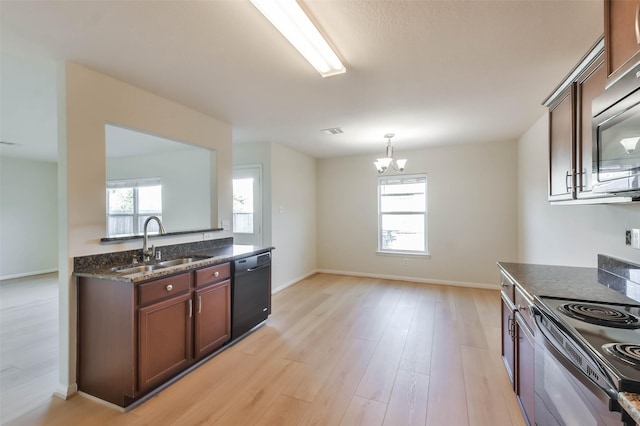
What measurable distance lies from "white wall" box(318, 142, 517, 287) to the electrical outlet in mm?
3047

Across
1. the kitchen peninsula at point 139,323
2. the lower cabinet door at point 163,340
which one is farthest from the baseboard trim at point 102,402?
the lower cabinet door at point 163,340

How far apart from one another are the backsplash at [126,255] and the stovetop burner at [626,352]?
3.06 m

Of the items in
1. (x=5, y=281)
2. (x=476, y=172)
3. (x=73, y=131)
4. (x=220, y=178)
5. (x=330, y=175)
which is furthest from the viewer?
(x=330, y=175)

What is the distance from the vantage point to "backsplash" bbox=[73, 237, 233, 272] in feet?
6.98

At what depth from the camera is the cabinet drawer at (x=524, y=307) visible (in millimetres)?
1581

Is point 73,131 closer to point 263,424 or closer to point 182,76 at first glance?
point 182,76

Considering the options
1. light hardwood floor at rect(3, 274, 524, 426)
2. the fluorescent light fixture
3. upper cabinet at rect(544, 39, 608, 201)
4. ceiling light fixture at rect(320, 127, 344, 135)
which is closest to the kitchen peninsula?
light hardwood floor at rect(3, 274, 524, 426)

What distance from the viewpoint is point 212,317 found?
99.9 inches

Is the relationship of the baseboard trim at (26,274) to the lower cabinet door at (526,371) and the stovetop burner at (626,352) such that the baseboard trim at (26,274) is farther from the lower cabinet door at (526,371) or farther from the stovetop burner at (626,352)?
the stovetop burner at (626,352)

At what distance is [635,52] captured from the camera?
3.61 ft

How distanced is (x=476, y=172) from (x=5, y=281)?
30.2 ft

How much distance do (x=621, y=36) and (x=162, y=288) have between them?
3.02 metres

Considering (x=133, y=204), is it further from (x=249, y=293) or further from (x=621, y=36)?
(x=621, y=36)

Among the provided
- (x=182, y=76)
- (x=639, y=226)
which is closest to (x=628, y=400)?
(x=639, y=226)
